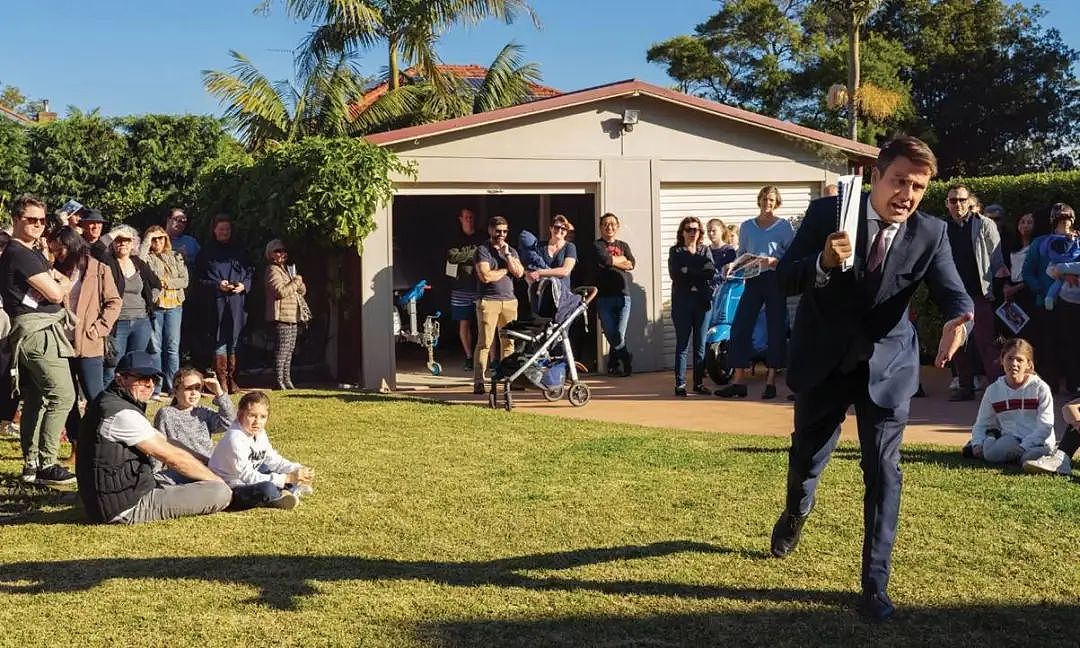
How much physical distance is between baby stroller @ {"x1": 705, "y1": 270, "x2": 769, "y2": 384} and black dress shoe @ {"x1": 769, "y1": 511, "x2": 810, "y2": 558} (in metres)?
7.09

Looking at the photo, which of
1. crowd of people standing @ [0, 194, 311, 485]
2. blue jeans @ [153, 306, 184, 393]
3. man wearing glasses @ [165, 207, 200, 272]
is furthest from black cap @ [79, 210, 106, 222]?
man wearing glasses @ [165, 207, 200, 272]

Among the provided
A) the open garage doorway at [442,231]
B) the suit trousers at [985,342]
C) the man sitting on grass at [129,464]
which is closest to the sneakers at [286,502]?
the man sitting on grass at [129,464]

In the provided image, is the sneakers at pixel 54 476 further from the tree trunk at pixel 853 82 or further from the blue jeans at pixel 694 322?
the tree trunk at pixel 853 82

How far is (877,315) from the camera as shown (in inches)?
206

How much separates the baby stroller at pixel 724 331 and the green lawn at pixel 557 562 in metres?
4.23

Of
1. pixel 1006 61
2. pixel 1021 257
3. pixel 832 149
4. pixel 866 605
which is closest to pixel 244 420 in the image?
pixel 866 605

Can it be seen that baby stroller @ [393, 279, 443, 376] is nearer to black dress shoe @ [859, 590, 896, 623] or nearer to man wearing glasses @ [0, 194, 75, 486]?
man wearing glasses @ [0, 194, 75, 486]

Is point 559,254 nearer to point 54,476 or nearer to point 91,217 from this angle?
point 91,217

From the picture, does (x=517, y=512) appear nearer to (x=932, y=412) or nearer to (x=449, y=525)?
(x=449, y=525)

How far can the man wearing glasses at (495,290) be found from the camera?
12.8m

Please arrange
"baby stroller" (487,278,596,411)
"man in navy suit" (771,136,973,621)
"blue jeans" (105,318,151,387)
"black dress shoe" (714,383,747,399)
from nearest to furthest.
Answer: "man in navy suit" (771,136,973,621), "blue jeans" (105,318,151,387), "baby stroller" (487,278,596,411), "black dress shoe" (714,383,747,399)

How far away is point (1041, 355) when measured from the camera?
11.9m

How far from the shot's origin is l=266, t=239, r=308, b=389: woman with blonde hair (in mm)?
13680

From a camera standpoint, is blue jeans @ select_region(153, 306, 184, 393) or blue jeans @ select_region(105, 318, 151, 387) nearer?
blue jeans @ select_region(105, 318, 151, 387)
